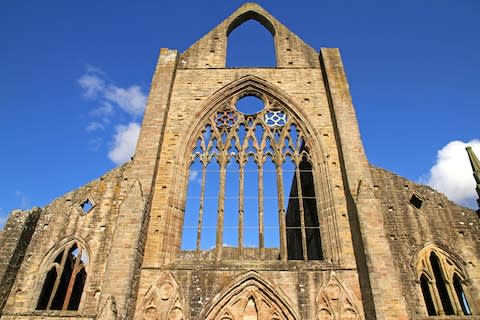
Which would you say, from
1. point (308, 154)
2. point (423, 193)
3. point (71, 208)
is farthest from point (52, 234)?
point (423, 193)

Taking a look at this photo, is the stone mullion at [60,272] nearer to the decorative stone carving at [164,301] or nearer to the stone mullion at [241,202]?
the decorative stone carving at [164,301]

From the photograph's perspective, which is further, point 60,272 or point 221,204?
point 221,204

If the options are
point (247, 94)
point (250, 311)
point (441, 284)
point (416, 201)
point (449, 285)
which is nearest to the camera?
point (250, 311)

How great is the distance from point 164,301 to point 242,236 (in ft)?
7.84

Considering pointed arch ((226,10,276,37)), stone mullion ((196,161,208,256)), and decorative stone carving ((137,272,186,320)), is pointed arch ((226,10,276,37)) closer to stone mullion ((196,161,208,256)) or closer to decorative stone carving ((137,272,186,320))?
stone mullion ((196,161,208,256))

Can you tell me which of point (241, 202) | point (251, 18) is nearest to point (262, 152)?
point (241, 202)

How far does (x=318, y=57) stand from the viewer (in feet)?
41.7

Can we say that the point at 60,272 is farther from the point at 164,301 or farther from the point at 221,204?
the point at 221,204

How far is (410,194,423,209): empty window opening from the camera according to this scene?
9.50m

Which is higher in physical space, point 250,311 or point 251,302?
point 251,302

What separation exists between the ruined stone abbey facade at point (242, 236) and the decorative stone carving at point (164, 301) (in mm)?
22

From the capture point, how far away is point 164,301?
7.79 metres

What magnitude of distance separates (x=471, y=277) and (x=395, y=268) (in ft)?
6.59

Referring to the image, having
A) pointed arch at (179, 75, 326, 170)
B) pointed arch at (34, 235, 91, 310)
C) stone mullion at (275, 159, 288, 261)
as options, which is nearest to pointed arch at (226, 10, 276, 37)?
pointed arch at (179, 75, 326, 170)
